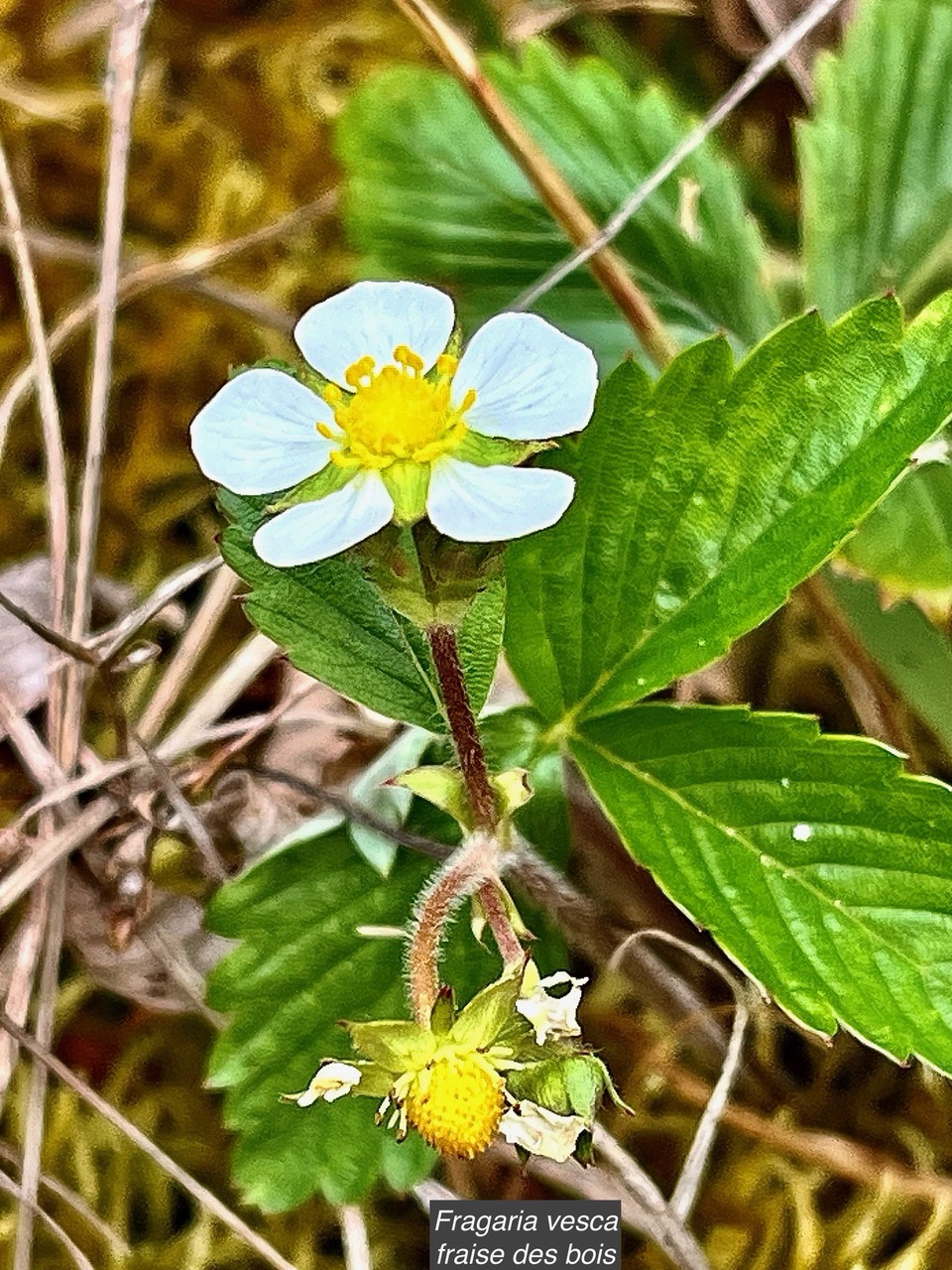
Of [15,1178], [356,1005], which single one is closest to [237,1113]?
[356,1005]

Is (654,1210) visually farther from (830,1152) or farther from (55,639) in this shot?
(55,639)

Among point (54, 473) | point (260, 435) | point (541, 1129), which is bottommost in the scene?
point (541, 1129)

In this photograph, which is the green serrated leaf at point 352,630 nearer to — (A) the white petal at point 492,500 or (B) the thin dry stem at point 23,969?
(A) the white petal at point 492,500

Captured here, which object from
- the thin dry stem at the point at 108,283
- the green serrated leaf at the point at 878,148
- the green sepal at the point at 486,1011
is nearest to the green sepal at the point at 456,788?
the green sepal at the point at 486,1011

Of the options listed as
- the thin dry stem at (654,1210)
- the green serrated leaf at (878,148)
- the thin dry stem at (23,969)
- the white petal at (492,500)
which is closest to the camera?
the white petal at (492,500)

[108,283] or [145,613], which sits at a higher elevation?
[108,283]

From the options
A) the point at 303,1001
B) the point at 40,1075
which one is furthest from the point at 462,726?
the point at 40,1075

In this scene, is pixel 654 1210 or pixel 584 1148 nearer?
pixel 584 1148
